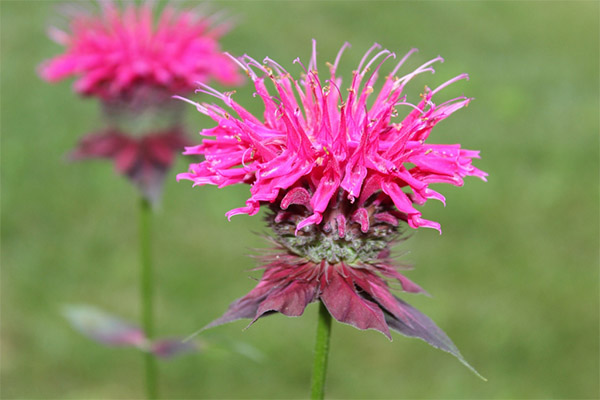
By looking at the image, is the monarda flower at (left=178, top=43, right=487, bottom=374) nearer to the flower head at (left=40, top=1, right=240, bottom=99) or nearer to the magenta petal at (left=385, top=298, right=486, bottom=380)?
the magenta petal at (left=385, top=298, right=486, bottom=380)

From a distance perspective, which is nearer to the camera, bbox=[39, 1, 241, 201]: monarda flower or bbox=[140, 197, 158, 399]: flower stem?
bbox=[140, 197, 158, 399]: flower stem

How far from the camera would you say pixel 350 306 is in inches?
61.9

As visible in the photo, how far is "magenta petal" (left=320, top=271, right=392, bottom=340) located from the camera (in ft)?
5.02

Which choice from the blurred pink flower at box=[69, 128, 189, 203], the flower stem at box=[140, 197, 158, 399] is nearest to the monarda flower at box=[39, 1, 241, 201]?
the blurred pink flower at box=[69, 128, 189, 203]

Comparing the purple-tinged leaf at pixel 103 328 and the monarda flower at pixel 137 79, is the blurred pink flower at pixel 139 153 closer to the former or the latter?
the monarda flower at pixel 137 79

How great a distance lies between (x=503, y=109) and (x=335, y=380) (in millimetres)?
3584

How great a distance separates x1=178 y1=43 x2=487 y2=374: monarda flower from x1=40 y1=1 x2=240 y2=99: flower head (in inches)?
55.5

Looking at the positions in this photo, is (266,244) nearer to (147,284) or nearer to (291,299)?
(147,284)

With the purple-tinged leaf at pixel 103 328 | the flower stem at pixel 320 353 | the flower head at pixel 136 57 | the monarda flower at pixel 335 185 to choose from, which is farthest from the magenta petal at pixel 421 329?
the flower head at pixel 136 57

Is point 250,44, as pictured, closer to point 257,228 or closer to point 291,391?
point 257,228

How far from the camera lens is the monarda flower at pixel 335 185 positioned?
1553mm

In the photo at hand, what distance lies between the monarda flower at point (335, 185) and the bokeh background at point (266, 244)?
1209mm

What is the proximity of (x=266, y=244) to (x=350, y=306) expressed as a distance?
2.88 meters

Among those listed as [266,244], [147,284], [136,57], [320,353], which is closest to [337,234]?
[320,353]
